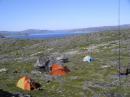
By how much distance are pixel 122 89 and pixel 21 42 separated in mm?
107322

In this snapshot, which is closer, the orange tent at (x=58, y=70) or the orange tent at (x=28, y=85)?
the orange tent at (x=28, y=85)

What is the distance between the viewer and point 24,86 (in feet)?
149

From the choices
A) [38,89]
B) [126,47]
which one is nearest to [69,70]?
[38,89]

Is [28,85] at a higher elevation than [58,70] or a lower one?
lower

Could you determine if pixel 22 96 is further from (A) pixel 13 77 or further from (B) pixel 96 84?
(A) pixel 13 77

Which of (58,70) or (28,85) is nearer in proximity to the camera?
(28,85)

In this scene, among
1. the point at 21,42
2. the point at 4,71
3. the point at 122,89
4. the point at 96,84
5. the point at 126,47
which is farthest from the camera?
the point at 21,42

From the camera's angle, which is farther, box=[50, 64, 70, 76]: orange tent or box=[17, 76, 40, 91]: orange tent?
box=[50, 64, 70, 76]: orange tent

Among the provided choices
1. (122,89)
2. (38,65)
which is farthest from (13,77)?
(122,89)

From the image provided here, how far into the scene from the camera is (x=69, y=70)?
59406mm

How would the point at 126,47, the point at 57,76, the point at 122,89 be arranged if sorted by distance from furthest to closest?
the point at 126,47
the point at 57,76
the point at 122,89

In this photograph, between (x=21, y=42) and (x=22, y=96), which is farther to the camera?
(x=21, y=42)

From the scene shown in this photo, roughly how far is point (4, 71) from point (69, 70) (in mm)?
16838

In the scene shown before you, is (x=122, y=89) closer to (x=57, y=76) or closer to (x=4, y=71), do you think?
(x=57, y=76)
